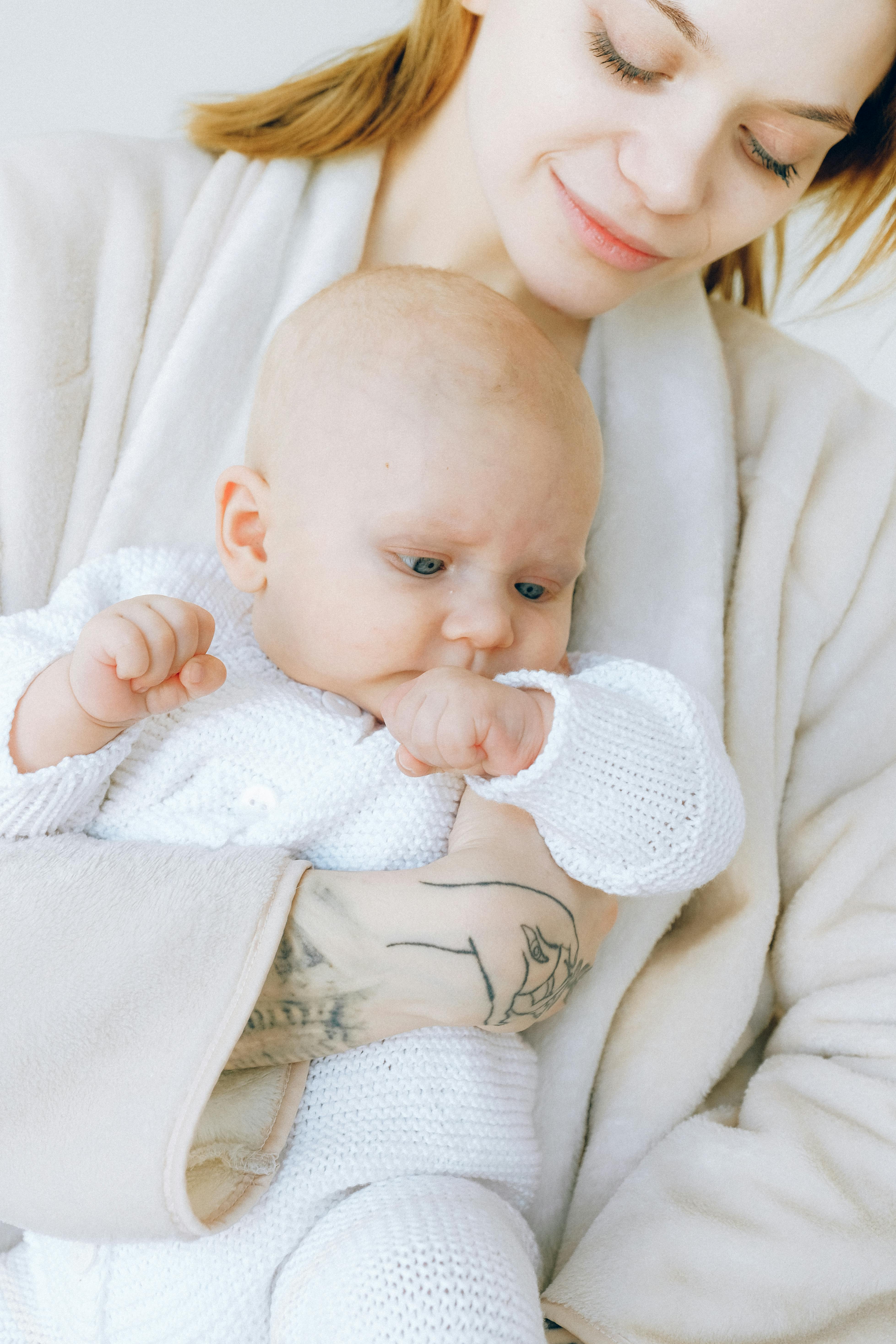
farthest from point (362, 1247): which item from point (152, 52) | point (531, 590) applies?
point (152, 52)

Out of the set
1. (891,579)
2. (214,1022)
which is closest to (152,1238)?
(214,1022)

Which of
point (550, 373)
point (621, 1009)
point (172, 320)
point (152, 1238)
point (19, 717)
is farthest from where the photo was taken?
point (172, 320)

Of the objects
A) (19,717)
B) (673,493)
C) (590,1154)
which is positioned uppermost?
(673,493)

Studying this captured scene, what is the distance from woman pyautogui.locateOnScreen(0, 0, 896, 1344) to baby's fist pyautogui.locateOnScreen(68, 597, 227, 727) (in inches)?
6.4

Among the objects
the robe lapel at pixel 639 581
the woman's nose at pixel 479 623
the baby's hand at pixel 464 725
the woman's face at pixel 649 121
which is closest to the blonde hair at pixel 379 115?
the woman's face at pixel 649 121

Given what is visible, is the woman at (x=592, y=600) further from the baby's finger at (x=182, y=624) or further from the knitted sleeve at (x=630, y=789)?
the baby's finger at (x=182, y=624)

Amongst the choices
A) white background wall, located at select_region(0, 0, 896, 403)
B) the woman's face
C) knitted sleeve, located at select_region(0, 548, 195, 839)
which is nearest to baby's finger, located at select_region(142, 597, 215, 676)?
knitted sleeve, located at select_region(0, 548, 195, 839)

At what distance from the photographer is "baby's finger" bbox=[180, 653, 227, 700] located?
97 cm

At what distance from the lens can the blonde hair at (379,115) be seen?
153 cm

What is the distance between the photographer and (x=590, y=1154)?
124 cm

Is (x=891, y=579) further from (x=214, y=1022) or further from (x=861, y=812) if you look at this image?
(x=214, y=1022)

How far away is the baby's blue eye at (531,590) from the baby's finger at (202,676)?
0.35m

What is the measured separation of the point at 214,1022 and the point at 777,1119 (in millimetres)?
654

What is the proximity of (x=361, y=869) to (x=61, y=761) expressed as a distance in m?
0.32
